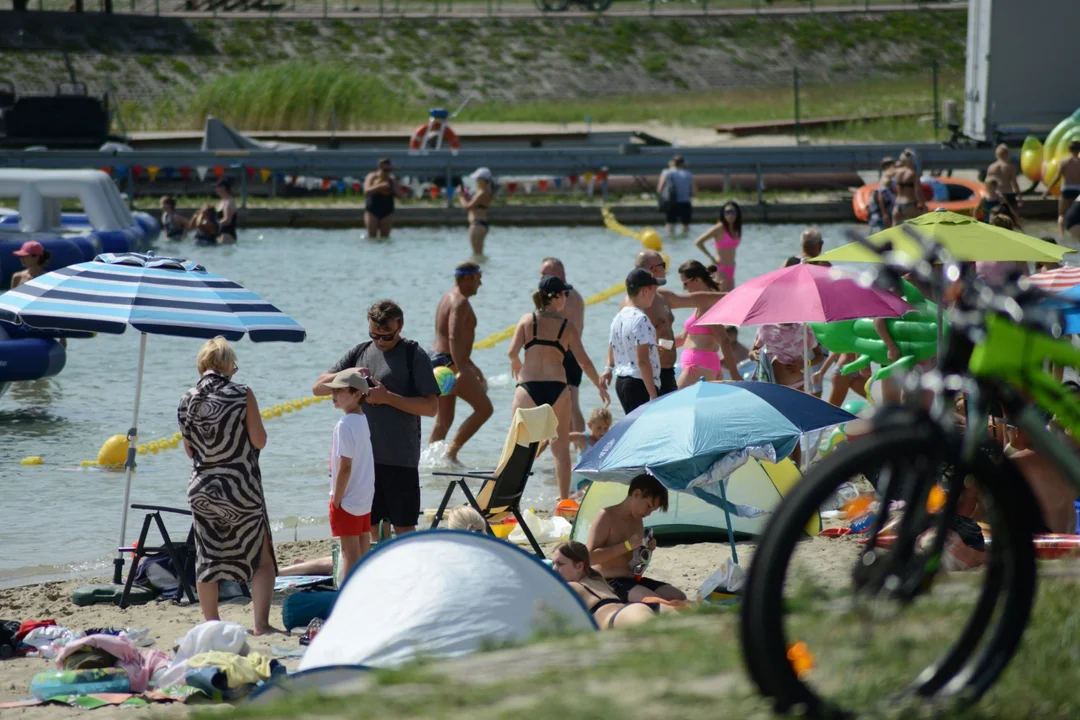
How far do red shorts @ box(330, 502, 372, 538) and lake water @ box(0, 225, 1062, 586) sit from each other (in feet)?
7.66

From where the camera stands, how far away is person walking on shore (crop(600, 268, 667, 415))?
977cm

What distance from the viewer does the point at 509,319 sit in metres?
18.9

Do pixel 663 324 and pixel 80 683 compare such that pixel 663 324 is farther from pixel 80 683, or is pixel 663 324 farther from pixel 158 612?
pixel 80 683

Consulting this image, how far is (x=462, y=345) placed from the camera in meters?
10.9

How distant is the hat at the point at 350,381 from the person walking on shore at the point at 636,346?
9.36 feet

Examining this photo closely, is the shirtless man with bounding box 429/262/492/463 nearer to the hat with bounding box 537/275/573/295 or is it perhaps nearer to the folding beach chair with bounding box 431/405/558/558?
the hat with bounding box 537/275/573/295

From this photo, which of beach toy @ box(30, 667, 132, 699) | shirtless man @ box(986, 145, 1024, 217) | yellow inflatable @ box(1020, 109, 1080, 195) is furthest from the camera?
yellow inflatable @ box(1020, 109, 1080, 195)

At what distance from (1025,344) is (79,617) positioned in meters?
5.93

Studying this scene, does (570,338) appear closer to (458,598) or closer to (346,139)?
(458,598)

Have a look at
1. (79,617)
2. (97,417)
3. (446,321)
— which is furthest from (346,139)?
(79,617)

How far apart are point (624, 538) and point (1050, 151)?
2147 centimetres

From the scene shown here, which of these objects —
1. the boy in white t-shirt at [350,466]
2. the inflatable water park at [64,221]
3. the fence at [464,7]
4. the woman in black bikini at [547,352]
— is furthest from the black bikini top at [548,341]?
the fence at [464,7]

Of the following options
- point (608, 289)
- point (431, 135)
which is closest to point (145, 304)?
point (608, 289)

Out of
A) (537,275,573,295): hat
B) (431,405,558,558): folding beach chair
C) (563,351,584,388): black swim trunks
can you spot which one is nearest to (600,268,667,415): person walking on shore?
(563,351,584,388): black swim trunks
